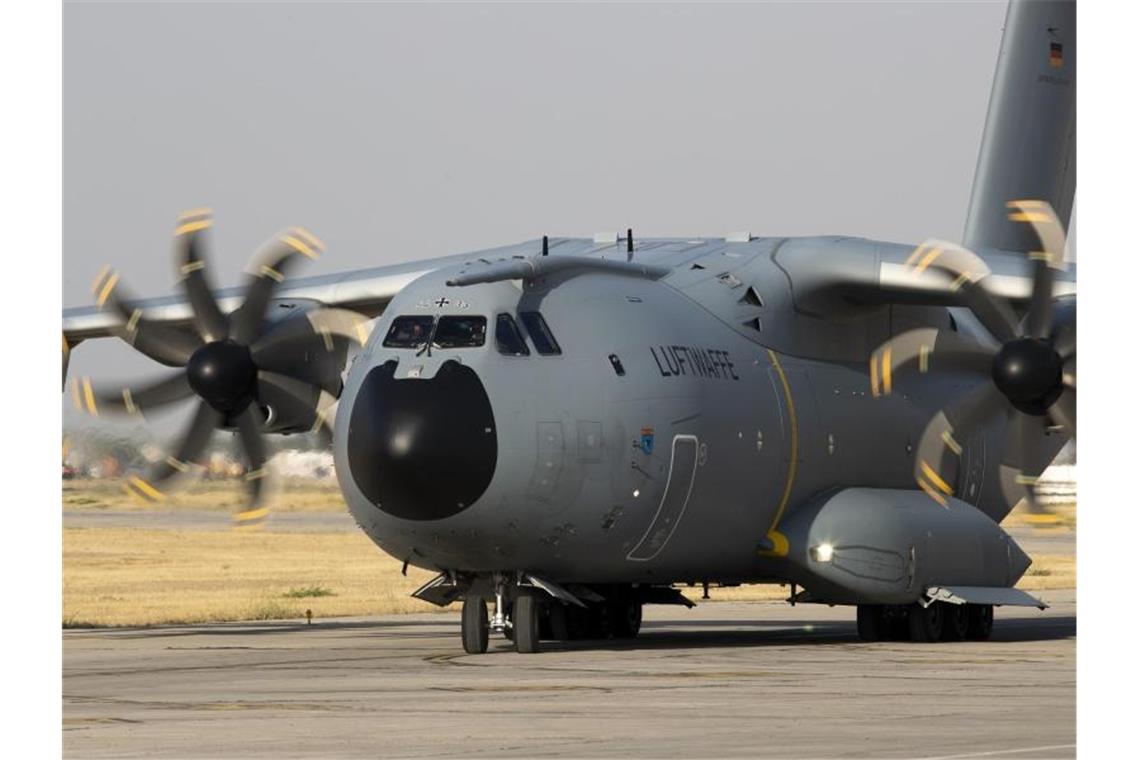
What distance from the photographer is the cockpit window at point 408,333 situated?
20.8 m

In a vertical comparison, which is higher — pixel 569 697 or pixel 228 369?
pixel 228 369

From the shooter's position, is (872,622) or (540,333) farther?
(872,622)

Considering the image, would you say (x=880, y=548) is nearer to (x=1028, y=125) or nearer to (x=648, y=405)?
(x=648, y=405)

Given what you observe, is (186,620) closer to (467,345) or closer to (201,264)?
(201,264)

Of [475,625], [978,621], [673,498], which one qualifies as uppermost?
[673,498]

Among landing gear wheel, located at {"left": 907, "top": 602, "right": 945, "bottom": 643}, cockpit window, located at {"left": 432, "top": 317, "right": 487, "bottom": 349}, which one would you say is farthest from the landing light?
cockpit window, located at {"left": 432, "top": 317, "right": 487, "bottom": 349}

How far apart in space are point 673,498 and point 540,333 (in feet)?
7.24

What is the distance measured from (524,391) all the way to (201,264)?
5646mm

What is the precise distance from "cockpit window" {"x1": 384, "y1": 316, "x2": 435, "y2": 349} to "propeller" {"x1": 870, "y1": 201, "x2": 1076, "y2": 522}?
4.90 meters

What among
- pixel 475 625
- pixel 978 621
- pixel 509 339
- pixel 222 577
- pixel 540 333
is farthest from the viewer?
pixel 222 577

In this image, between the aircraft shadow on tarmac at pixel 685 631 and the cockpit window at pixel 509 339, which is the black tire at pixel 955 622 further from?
the cockpit window at pixel 509 339

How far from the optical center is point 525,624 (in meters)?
21.4

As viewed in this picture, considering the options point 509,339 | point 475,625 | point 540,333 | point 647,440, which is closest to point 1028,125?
Result: point 647,440
